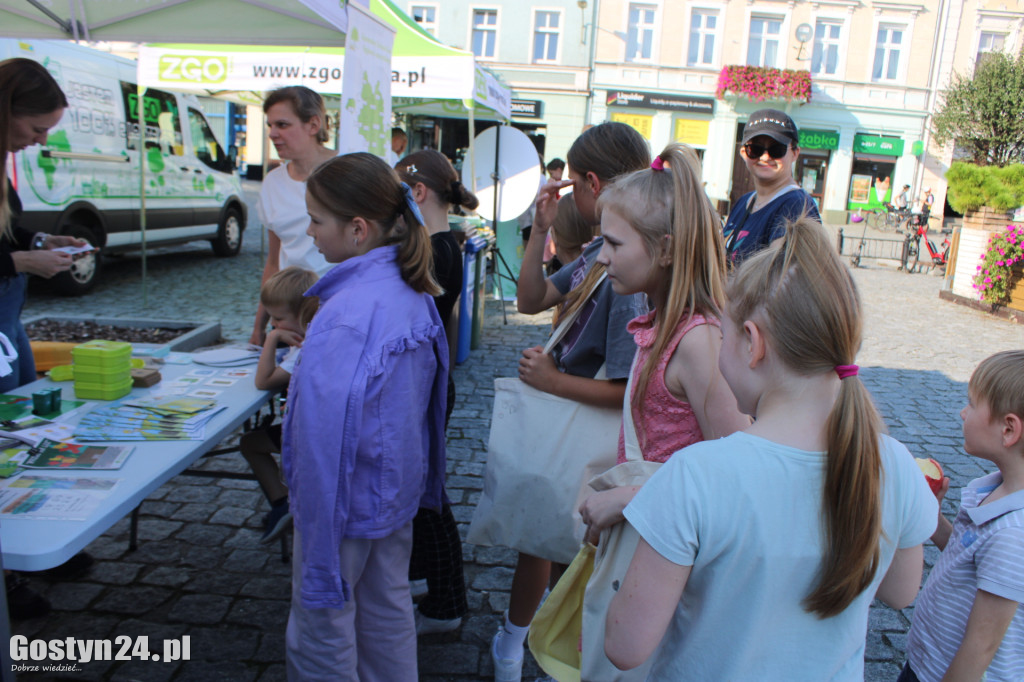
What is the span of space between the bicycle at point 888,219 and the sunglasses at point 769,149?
2201 cm

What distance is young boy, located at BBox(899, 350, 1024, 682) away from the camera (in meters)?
1.43

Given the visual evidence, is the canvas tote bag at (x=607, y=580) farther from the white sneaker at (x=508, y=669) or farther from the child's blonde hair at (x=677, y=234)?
the white sneaker at (x=508, y=669)

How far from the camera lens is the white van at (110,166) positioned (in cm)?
743

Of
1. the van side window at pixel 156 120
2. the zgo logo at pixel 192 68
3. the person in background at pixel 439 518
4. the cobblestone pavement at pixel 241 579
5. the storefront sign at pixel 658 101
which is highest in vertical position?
the storefront sign at pixel 658 101

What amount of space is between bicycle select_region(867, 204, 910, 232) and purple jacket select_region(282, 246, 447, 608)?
24135mm

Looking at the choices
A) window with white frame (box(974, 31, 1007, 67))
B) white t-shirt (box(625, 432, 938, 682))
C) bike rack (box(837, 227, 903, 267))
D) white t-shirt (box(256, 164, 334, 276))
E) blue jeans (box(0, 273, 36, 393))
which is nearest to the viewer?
white t-shirt (box(625, 432, 938, 682))

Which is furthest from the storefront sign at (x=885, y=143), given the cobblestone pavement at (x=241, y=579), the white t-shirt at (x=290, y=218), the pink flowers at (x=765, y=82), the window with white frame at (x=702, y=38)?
the white t-shirt at (x=290, y=218)

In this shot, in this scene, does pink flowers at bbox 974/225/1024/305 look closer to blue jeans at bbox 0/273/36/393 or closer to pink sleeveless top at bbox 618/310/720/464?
pink sleeveless top at bbox 618/310/720/464

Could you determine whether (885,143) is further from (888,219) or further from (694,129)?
(694,129)

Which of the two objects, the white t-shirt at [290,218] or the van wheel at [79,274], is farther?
the van wheel at [79,274]

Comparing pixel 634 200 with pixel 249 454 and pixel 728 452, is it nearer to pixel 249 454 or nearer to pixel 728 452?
pixel 728 452

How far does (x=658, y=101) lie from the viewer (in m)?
25.9

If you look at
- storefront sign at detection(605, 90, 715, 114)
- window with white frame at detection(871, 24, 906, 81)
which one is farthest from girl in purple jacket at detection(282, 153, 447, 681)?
window with white frame at detection(871, 24, 906, 81)

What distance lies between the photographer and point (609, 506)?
135 centimetres
